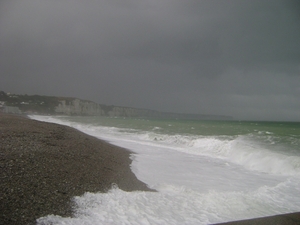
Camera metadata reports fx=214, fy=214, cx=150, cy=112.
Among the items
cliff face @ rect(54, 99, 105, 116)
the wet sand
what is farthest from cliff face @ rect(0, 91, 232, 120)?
the wet sand

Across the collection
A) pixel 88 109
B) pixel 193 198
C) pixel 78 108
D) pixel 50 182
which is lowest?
pixel 193 198

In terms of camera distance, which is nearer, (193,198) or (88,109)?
(193,198)

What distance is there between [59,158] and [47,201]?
3.27 metres

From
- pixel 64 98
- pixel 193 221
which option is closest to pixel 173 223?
pixel 193 221

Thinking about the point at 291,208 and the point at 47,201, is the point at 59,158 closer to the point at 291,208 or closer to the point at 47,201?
the point at 47,201

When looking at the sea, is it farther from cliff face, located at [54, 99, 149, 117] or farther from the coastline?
cliff face, located at [54, 99, 149, 117]

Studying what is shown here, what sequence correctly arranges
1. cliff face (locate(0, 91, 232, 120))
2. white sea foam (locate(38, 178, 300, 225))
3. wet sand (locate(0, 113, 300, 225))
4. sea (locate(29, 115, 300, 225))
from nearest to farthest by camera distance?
1. wet sand (locate(0, 113, 300, 225))
2. white sea foam (locate(38, 178, 300, 225))
3. sea (locate(29, 115, 300, 225))
4. cliff face (locate(0, 91, 232, 120))

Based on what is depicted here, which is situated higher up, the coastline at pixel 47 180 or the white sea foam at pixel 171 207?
the coastline at pixel 47 180

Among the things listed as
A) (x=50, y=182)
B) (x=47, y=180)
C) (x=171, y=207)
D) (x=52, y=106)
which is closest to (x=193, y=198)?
(x=171, y=207)

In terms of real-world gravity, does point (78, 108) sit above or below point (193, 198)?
above

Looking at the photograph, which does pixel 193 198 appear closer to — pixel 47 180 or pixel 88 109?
pixel 47 180

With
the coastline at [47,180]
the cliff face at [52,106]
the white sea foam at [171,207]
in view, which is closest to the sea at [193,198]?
the white sea foam at [171,207]

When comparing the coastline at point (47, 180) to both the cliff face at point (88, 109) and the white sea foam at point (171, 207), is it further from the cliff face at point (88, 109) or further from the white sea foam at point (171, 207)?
the cliff face at point (88, 109)

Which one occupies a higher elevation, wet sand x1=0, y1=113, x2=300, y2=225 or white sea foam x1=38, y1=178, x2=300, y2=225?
wet sand x1=0, y1=113, x2=300, y2=225
